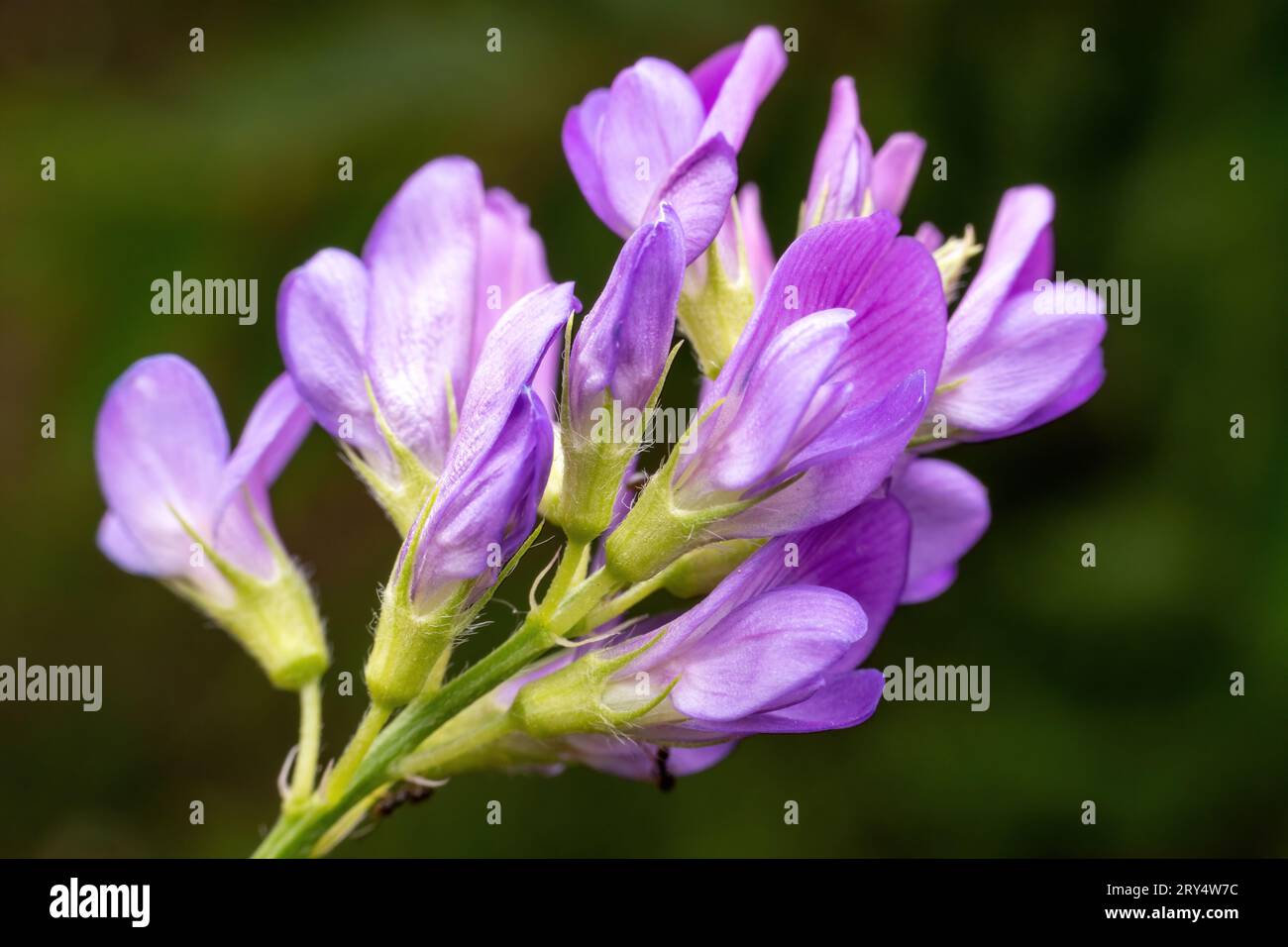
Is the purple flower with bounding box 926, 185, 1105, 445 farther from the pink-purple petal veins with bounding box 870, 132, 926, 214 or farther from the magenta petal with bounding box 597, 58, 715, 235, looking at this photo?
the magenta petal with bounding box 597, 58, 715, 235

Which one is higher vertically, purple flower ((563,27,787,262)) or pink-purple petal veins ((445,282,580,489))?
purple flower ((563,27,787,262))

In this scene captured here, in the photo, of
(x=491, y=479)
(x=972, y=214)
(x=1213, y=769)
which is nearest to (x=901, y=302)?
(x=491, y=479)

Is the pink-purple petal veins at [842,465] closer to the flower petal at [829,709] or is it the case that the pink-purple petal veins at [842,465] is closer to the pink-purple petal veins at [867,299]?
the pink-purple petal veins at [867,299]

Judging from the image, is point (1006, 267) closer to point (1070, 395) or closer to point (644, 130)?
point (1070, 395)

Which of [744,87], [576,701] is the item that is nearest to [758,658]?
[576,701]

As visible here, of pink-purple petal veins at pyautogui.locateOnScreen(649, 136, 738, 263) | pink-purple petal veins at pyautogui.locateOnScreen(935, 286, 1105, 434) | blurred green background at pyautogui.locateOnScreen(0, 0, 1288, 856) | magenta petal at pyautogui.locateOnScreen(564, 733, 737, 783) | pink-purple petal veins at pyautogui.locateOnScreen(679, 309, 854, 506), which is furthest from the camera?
blurred green background at pyautogui.locateOnScreen(0, 0, 1288, 856)

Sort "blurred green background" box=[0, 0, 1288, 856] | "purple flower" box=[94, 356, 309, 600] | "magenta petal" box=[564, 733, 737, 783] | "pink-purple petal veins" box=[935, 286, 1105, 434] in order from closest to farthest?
1. "pink-purple petal veins" box=[935, 286, 1105, 434]
2. "magenta petal" box=[564, 733, 737, 783]
3. "purple flower" box=[94, 356, 309, 600]
4. "blurred green background" box=[0, 0, 1288, 856]

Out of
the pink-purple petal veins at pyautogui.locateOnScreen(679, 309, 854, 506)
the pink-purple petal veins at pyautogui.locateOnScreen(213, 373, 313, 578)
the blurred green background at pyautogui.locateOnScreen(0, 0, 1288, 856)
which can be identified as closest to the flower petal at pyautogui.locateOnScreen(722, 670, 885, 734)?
the pink-purple petal veins at pyautogui.locateOnScreen(679, 309, 854, 506)

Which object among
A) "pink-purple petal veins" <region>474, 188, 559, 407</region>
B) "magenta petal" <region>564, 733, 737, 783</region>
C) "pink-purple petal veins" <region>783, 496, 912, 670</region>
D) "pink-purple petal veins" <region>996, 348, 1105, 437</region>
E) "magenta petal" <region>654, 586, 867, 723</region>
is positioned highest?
"pink-purple petal veins" <region>474, 188, 559, 407</region>
